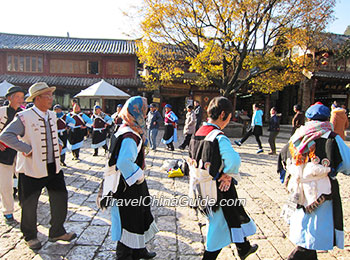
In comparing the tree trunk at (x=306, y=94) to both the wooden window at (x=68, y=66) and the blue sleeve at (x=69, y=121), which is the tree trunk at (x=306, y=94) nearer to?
the blue sleeve at (x=69, y=121)

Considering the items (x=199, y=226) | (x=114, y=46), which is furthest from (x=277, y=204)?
(x=114, y=46)

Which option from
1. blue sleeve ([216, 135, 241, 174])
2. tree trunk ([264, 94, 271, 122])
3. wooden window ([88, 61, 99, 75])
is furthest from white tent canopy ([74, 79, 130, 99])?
tree trunk ([264, 94, 271, 122])

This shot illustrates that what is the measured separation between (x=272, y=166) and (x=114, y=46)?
17038 millimetres

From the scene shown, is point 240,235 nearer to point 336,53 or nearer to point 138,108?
point 138,108

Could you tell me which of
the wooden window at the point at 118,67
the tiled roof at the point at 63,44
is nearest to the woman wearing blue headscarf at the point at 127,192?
the tiled roof at the point at 63,44

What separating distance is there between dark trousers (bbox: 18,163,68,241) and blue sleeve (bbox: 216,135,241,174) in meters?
1.93

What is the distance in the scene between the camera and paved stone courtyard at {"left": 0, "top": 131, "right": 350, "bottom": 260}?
2615 mm

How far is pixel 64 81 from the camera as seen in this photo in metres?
17.2

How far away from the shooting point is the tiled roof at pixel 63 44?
17.9 m

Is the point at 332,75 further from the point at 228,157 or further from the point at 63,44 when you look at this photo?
the point at 63,44

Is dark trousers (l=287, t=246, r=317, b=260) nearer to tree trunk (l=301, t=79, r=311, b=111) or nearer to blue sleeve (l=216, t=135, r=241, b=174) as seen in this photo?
blue sleeve (l=216, t=135, r=241, b=174)

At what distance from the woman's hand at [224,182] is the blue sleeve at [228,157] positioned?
11cm

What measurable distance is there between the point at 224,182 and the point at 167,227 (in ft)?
5.01

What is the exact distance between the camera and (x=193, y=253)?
2.63 meters
